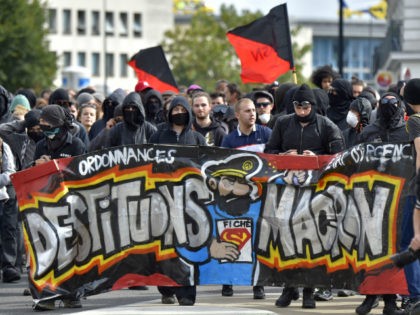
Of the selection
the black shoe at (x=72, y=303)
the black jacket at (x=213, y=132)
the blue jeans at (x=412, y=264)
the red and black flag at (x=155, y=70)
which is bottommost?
the black shoe at (x=72, y=303)

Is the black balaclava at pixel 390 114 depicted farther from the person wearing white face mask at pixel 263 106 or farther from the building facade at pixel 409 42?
the building facade at pixel 409 42

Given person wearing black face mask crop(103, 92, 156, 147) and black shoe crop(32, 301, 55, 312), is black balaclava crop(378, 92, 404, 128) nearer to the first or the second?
person wearing black face mask crop(103, 92, 156, 147)

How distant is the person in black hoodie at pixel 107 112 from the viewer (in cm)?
1959

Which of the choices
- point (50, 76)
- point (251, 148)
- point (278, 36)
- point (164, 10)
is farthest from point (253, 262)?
point (164, 10)

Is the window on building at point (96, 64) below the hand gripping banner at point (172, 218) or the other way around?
the other way around

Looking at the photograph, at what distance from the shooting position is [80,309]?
45.6 ft

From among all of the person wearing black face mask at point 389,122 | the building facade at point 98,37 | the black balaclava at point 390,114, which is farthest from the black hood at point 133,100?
the building facade at point 98,37

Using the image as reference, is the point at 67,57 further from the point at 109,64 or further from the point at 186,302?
the point at 186,302

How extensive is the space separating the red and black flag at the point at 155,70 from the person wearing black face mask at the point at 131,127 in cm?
643

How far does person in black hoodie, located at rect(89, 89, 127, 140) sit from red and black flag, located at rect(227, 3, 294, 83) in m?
1.68

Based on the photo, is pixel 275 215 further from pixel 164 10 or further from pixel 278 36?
pixel 164 10

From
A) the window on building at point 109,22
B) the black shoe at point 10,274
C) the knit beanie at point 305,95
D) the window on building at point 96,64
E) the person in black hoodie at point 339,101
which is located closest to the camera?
the knit beanie at point 305,95

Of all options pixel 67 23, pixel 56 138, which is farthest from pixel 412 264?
pixel 67 23

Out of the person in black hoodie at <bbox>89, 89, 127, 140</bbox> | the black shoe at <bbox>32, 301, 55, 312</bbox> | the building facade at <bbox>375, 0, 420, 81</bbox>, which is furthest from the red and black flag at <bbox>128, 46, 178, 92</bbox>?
the building facade at <bbox>375, 0, 420, 81</bbox>
